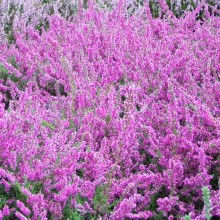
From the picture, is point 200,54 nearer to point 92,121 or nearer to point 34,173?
point 92,121

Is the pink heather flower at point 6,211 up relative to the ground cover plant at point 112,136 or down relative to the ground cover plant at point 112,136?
down

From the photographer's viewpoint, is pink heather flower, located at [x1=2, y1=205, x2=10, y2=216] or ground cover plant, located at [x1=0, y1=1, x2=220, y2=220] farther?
ground cover plant, located at [x1=0, y1=1, x2=220, y2=220]

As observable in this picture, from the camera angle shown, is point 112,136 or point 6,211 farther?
point 112,136

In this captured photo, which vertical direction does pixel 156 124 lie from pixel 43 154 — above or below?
above

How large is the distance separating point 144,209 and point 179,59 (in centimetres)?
131

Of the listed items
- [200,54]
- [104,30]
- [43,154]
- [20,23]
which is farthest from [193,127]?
[20,23]

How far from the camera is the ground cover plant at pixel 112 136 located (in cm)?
178

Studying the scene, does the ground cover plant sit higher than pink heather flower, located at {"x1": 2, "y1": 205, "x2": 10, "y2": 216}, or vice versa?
the ground cover plant

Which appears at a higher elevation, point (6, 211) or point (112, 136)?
point (112, 136)

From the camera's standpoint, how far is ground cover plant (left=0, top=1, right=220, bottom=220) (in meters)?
1.78

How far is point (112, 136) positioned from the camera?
7.18ft

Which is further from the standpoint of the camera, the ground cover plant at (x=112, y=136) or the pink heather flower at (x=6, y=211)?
the ground cover plant at (x=112, y=136)

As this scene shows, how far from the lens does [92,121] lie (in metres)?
2.19

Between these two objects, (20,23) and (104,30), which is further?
(20,23)
